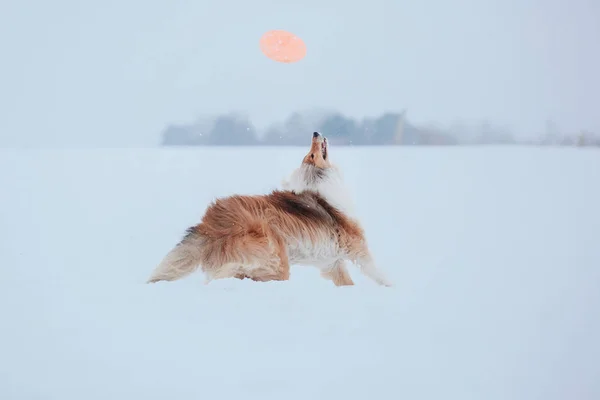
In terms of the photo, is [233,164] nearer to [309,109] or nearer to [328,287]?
[309,109]

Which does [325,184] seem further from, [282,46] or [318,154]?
[282,46]

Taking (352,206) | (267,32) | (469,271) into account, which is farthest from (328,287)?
(267,32)

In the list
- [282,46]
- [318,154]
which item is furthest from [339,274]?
[282,46]

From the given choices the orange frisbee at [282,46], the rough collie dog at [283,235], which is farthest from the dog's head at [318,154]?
the orange frisbee at [282,46]

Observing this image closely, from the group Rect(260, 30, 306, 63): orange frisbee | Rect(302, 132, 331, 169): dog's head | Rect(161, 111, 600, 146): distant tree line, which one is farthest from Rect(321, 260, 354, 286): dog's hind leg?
Rect(260, 30, 306, 63): orange frisbee

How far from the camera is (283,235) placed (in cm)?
179

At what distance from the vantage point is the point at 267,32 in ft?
6.44

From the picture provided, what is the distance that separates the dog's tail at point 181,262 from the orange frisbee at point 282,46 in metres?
0.80

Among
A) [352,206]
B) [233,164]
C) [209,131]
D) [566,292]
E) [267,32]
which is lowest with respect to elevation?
[566,292]

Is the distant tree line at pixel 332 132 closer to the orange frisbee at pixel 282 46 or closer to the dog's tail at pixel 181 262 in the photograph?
the orange frisbee at pixel 282 46

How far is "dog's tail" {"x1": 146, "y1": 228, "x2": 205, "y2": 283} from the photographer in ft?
5.73

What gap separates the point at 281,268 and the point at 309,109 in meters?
0.67

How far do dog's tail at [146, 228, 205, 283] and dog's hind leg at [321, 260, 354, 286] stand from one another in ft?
1.69

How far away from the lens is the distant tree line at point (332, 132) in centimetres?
197
